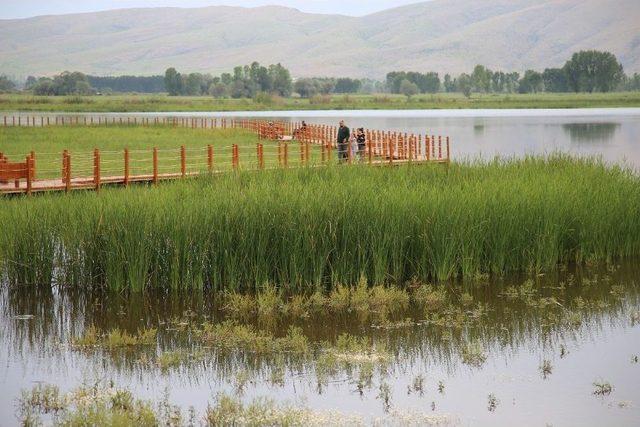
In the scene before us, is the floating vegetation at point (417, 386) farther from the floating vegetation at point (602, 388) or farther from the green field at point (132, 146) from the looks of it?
the green field at point (132, 146)

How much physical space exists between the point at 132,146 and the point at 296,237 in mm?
35861

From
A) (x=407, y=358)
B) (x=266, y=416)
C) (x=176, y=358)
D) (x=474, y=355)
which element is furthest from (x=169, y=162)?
(x=266, y=416)

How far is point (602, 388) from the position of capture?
1254cm

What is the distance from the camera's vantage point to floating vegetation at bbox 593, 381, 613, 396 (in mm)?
12420

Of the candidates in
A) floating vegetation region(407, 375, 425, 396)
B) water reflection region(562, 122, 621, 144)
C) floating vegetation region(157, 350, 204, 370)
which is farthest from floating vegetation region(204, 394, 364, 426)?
water reflection region(562, 122, 621, 144)

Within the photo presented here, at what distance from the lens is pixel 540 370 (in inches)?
527

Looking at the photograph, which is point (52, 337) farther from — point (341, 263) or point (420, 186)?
point (420, 186)

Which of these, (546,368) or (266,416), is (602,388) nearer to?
(546,368)

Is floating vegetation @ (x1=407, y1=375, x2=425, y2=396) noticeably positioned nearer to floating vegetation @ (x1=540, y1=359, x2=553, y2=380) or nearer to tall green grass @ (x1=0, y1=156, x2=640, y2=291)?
floating vegetation @ (x1=540, y1=359, x2=553, y2=380)

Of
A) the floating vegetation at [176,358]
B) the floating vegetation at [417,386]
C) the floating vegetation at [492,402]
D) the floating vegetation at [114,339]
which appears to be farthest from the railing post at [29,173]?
the floating vegetation at [492,402]

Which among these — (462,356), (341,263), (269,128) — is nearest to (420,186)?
(341,263)

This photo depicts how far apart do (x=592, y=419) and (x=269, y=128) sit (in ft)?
162

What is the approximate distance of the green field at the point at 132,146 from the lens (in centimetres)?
3781

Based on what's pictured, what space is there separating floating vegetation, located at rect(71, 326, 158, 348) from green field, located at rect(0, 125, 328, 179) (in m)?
20.1
